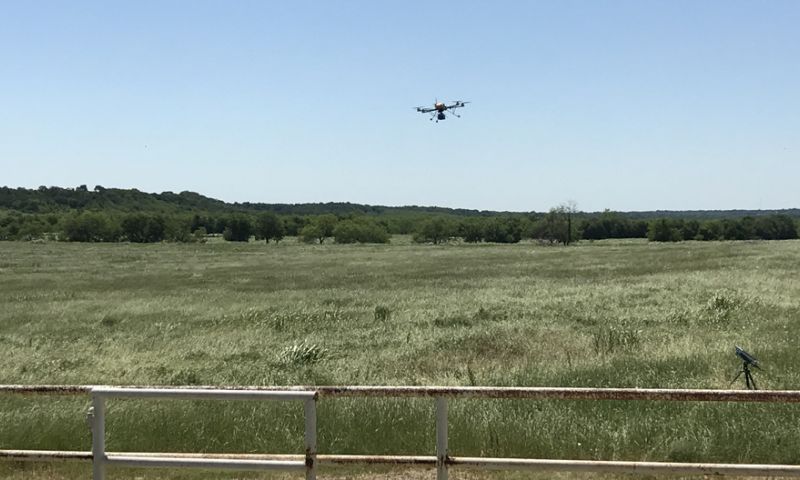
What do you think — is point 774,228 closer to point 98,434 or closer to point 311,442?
point 311,442

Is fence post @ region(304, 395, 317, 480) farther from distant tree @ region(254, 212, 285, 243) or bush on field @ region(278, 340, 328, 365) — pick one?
distant tree @ region(254, 212, 285, 243)

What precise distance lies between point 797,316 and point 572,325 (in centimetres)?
634

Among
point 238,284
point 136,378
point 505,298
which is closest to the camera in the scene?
point 136,378

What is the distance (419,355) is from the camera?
17.4 meters

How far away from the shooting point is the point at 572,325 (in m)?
21.9

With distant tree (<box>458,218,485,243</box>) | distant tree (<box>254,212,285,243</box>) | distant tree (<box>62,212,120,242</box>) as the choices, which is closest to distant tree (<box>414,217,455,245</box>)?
distant tree (<box>458,218,485,243</box>)

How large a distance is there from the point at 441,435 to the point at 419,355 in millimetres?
13021

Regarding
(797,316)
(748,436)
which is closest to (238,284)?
(797,316)

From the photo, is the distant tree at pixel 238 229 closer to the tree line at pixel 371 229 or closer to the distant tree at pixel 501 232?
the tree line at pixel 371 229

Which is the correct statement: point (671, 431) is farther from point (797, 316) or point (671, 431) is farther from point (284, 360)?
point (797, 316)

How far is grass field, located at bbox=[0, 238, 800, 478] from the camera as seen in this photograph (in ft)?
25.3

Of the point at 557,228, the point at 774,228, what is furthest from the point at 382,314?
the point at 774,228

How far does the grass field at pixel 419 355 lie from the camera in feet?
25.3

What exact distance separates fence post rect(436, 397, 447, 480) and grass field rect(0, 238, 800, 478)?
2750 mm
